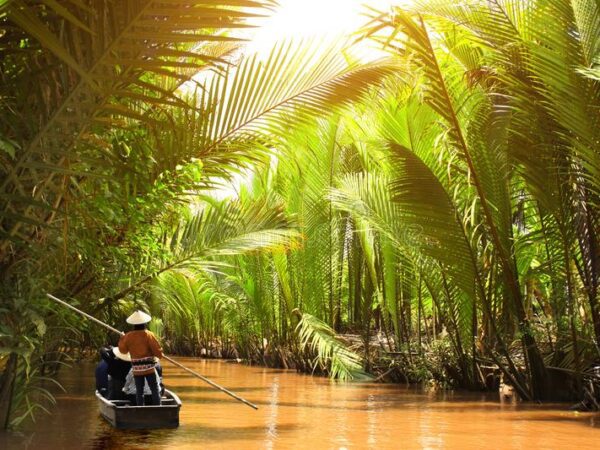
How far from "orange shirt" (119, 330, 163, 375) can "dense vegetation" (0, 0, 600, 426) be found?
0.52m

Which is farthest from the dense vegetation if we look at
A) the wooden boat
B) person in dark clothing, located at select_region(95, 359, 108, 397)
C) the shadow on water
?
the shadow on water

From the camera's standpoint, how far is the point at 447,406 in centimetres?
1073

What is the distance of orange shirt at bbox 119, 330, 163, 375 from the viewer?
334 inches

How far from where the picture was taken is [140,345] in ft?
27.9

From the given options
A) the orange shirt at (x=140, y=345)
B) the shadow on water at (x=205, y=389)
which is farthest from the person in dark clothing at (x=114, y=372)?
the shadow on water at (x=205, y=389)

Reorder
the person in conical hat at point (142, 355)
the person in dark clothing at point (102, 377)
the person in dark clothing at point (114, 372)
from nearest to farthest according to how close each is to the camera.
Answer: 1. the person in conical hat at point (142, 355)
2. the person in dark clothing at point (114, 372)
3. the person in dark clothing at point (102, 377)

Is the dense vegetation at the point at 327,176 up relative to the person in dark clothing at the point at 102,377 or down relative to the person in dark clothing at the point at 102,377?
up

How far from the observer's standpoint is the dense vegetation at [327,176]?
361 cm

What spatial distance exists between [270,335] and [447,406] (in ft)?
29.0

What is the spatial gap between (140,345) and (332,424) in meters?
2.28

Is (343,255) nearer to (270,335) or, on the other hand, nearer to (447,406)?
(270,335)

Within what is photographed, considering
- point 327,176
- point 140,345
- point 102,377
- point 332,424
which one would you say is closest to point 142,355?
point 140,345

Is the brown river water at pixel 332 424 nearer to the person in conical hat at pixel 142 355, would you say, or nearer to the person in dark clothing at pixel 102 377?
the person in dark clothing at pixel 102 377

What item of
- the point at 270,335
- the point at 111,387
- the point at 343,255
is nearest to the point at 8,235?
the point at 111,387
